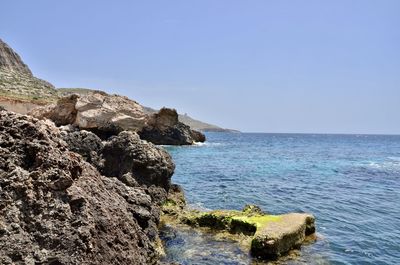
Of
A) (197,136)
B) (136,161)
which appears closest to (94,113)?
(197,136)

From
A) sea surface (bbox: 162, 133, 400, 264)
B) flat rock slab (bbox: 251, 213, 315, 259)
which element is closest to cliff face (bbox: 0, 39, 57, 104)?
sea surface (bbox: 162, 133, 400, 264)

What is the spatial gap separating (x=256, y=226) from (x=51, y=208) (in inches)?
407

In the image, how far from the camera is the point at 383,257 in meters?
15.0

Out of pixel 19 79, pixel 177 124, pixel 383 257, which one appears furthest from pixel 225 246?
pixel 19 79

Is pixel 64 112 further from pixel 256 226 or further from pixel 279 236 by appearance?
pixel 279 236

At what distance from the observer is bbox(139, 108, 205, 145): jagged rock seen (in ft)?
248

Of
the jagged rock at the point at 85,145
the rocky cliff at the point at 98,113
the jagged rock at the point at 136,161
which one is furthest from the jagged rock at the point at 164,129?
the jagged rock at the point at 136,161

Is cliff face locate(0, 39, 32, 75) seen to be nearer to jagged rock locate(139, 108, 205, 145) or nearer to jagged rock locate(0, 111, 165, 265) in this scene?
jagged rock locate(139, 108, 205, 145)

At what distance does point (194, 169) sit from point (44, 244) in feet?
113

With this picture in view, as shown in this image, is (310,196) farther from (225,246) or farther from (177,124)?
(177,124)

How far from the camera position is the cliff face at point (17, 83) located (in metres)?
92.2

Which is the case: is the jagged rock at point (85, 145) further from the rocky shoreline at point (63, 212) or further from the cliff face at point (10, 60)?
the cliff face at point (10, 60)

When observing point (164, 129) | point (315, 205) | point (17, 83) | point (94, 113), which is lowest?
point (315, 205)

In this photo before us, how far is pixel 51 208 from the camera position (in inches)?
249
